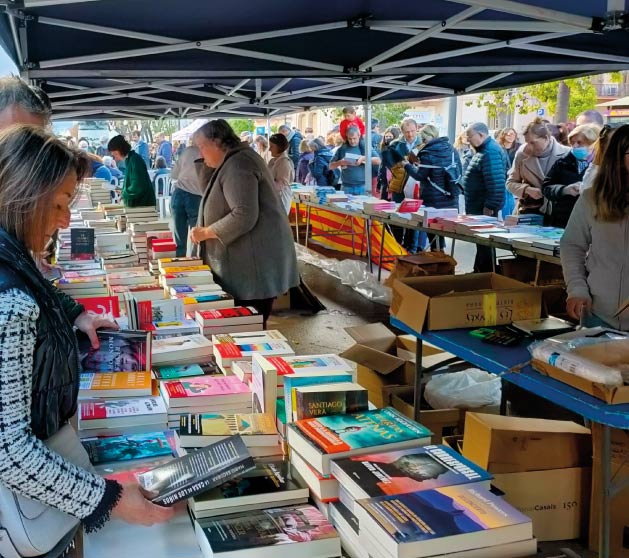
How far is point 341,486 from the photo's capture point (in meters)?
1.32

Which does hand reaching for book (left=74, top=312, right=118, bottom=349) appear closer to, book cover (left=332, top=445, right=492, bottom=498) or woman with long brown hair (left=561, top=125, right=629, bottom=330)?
book cover (left=332, top=445, right=492, bottom=498)

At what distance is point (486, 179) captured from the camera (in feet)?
21.1

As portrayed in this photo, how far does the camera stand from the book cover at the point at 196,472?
1.24 meters

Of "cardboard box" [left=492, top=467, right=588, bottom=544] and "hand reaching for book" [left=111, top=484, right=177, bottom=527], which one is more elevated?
"hand reaching for book" [left=111, top=484, right=177, bottom=527]

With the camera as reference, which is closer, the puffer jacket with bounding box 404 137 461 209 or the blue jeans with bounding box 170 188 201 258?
the blue jeans with bounding box 170 188 201 258

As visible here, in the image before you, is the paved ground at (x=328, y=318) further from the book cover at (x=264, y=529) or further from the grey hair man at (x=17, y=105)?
the book cover at (x=264, y=529)

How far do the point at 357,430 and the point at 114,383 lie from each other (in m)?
0.81

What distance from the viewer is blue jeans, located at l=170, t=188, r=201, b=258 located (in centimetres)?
716

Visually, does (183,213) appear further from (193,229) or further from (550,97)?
(550,97)

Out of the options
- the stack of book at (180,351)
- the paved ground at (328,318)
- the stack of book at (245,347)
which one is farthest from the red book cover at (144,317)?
the paved ground at (328,318)

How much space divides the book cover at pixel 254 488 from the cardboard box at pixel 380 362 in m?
1.94

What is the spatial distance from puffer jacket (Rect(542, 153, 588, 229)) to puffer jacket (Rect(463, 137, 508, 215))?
1.27 m


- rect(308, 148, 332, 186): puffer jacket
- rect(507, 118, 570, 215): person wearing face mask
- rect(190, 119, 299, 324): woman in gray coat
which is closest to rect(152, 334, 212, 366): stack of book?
rect(190, 119, 299, 324): woman in gray coat

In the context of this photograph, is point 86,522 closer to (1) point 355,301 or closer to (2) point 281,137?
(1) point 355,301
